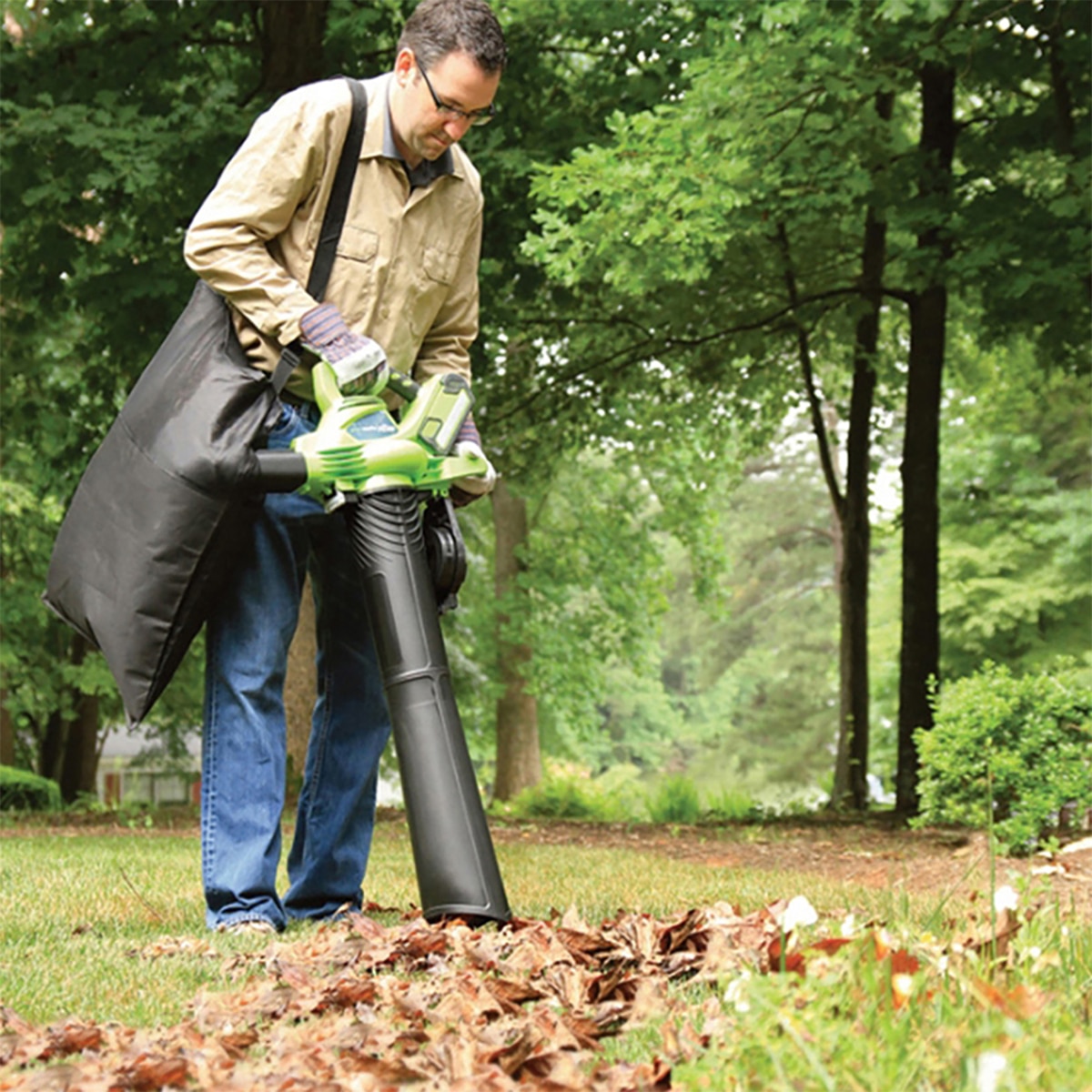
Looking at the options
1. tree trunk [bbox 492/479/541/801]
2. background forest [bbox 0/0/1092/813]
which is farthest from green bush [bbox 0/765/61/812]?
tree trunk [bbox 492/479/541/801]

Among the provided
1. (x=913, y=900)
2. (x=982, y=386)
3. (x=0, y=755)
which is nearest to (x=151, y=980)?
(x=913, y=900)

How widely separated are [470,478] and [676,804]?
29.2 ft

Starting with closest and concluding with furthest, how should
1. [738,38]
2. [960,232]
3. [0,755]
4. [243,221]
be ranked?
[243,221], [738,38], [960,232], [0,755]

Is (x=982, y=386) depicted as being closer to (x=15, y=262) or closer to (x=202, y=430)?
(x=15, y=262)

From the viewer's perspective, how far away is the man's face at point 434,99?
11.5 feet

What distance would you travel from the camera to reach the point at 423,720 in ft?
11.3

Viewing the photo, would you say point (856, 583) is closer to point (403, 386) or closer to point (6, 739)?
point (403, 386)

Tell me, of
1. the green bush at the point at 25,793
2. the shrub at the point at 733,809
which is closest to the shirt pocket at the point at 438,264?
the shrub at the point at 733,809

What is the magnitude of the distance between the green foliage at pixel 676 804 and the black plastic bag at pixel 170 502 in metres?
8.78

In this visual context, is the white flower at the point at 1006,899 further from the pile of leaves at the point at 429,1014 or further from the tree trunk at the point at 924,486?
the tree trunk at the point at 924,486

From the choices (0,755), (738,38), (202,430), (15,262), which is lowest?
(0,755)

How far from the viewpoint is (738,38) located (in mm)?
8406

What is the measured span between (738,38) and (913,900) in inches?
209

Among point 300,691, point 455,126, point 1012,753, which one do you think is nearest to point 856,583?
point 300,691
